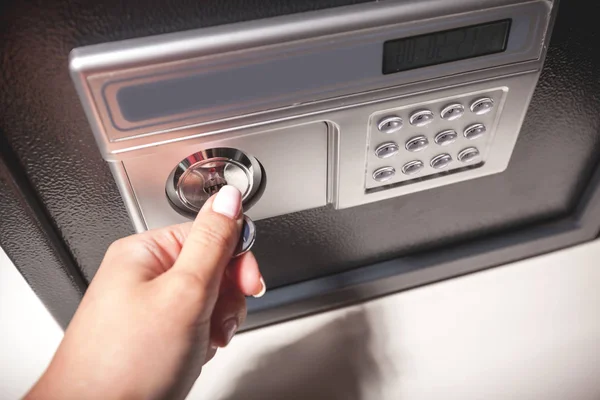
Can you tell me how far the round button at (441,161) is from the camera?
49 centimetres

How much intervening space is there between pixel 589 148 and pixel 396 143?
270mm

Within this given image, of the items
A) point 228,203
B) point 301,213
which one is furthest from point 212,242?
point 301,213

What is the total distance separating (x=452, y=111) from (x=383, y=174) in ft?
0.28

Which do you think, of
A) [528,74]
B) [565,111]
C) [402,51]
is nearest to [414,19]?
[402,51]

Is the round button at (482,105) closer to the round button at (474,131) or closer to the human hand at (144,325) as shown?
the round button at (474,131)

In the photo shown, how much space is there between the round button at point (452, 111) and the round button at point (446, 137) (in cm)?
2

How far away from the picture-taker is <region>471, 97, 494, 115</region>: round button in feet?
1.45

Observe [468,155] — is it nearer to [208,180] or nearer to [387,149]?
[387,149]

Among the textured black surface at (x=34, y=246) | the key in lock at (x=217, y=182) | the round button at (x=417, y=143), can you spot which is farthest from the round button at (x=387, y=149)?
the textured black surface at (x=34, y=246)

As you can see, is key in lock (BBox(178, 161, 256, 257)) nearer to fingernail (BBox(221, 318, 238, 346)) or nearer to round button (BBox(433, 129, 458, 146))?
fingernail (BBox(221, 318, 238, 346))

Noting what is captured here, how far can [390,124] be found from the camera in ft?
1.42

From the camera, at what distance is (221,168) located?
423mm

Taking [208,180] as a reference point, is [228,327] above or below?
below

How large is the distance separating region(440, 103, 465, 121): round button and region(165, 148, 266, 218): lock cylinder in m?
0.17
